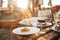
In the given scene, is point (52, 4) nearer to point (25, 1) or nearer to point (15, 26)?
point (25, 1)

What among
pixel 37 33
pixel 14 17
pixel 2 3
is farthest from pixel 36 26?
pixel 2 3

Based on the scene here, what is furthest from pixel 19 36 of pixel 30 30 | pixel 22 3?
pixel 22 3

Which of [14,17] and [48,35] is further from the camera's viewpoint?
[14,17]

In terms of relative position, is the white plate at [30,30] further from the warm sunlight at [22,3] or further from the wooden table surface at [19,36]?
the warm sunlight at [22,3]

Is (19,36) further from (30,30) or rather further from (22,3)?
(22,3)

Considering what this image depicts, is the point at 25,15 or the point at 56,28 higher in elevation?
the point at 25,15

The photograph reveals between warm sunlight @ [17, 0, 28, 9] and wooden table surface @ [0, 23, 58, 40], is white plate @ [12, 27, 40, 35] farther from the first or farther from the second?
warm sunlight @ [17, 0, 28, 9]

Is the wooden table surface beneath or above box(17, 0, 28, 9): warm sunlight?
Result: beneath

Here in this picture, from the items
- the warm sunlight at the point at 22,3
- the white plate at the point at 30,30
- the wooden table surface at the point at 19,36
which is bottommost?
the wooden table surface at the point at 19,36

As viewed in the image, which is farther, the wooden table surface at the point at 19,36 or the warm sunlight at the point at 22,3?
the warm sunlight at the point at 22,3

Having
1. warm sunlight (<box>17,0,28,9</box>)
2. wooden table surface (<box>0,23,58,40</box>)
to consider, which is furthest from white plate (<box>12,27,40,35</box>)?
warm sunlight (<box>17,0,28,9</box>)

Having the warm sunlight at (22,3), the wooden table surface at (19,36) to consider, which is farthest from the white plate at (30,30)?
the warm sunlight at (22,3)

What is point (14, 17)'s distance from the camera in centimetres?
151

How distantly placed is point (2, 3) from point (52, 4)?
56cm
